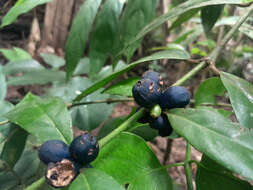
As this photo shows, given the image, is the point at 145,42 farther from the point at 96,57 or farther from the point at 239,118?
the point at 239,118

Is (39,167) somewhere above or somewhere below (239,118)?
below

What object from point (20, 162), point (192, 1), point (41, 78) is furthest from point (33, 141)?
point (192, 1)

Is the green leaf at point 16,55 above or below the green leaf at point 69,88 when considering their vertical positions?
above

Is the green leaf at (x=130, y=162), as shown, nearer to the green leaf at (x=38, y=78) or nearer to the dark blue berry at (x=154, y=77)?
the dark blue berry at (x=154, y=77)

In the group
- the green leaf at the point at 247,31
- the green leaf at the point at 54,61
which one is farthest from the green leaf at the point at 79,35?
the green leaf at the point at 54,61

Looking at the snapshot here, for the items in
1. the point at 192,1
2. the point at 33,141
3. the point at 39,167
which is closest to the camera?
the point at 192,1

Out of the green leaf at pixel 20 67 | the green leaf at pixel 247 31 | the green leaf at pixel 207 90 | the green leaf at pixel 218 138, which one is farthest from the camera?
the green leaf at pixel 20 67

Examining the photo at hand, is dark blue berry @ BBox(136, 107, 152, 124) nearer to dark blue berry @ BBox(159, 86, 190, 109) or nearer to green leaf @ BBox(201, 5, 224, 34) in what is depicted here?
dark blue berry @ BBox(159, 86, 190, 109)
